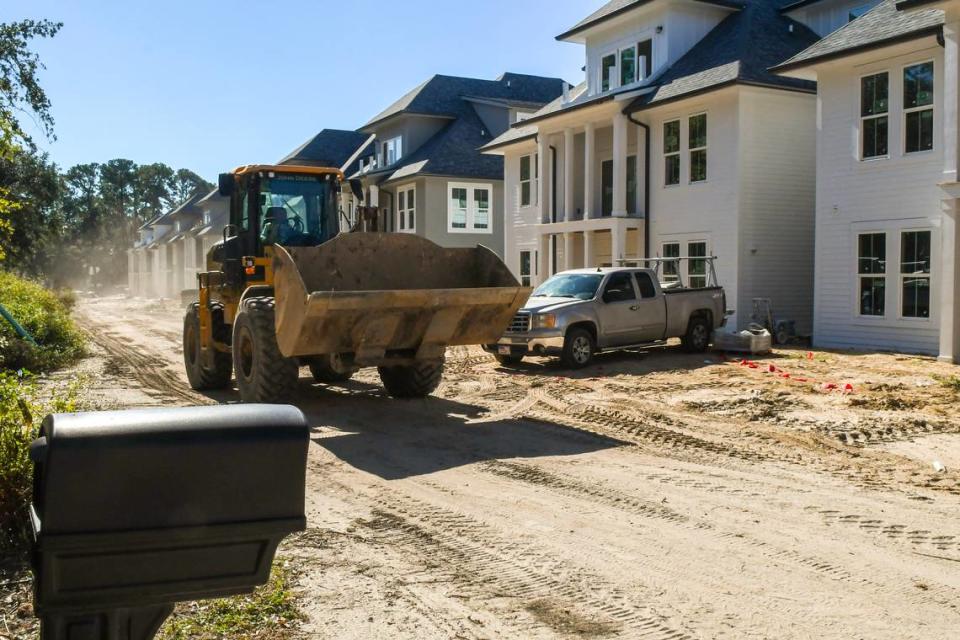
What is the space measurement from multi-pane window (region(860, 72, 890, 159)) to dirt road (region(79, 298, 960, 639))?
7896 mm

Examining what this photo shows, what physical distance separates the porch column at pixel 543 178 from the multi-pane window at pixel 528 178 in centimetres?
222

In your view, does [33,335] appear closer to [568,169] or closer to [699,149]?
[568,169]

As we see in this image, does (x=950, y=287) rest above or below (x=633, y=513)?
above

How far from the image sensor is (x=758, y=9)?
26.1 metres

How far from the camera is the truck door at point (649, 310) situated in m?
17.9

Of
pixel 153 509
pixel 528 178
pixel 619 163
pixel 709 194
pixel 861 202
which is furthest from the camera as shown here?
pixel 528 178

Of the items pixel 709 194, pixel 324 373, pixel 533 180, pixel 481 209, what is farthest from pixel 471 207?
pixel 324 373

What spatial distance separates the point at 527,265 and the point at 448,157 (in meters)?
8.39

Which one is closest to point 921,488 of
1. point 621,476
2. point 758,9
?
point 621,476

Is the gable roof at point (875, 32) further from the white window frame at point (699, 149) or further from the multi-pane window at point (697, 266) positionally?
the multi-pane window at point (697, 266)

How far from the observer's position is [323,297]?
32.0 ft

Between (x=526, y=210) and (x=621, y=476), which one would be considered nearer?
(x=621, y=476)

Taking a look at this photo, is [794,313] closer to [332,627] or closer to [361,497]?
[361,497]

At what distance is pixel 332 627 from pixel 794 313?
828 inches
